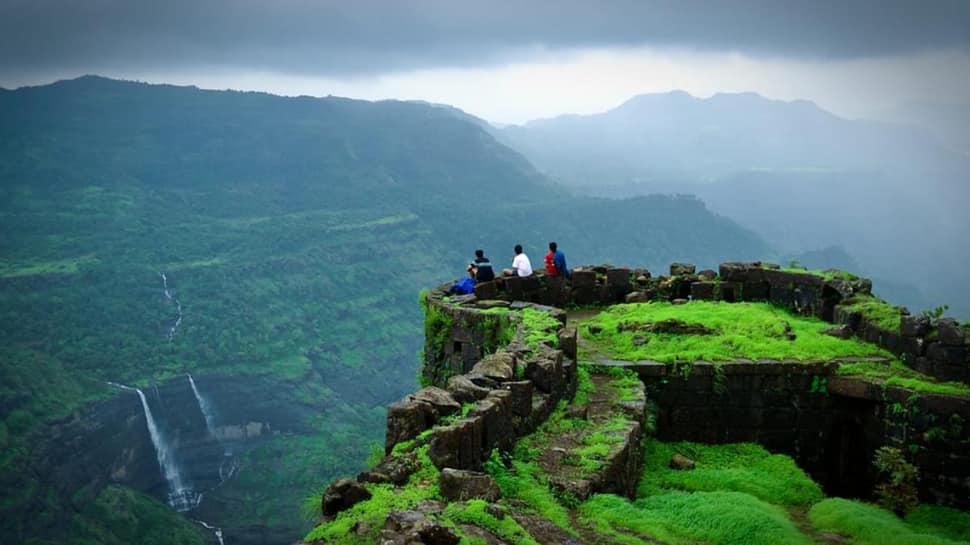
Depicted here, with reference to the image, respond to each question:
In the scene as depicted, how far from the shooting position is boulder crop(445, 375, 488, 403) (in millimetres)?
10391

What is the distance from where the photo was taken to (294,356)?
11225cm

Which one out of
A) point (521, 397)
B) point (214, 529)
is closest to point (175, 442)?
point (214, 529)

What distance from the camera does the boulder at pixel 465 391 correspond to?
409 inches

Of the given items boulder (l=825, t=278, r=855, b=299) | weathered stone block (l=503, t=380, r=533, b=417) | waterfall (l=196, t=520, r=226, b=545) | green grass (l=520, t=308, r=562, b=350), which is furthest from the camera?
waterfall (l=196, t=520, r=226, b=545)

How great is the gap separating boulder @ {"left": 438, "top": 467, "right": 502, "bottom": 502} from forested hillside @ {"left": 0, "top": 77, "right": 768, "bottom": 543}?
1902 inches

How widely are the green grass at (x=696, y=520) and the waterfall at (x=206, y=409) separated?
9095 cm

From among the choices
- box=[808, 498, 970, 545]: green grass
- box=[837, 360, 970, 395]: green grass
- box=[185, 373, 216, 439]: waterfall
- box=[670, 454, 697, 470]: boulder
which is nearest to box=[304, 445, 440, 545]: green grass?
box=[808, 498, 970, 545]: green grass

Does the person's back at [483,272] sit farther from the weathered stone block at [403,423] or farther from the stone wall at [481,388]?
the weathered stone block at [403,423]

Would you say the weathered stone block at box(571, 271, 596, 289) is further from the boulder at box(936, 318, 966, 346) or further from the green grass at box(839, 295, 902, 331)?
the boulder at box(936, 318, 966, 346)

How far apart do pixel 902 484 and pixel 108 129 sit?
211165 mm

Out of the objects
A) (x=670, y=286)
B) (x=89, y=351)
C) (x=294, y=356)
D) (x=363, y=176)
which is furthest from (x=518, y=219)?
(x=670, y=286)

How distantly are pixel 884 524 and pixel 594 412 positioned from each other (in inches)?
160

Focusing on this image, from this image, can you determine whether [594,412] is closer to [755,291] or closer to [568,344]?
[568,344]

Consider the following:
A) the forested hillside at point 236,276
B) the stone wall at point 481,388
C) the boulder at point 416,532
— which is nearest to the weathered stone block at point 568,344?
the stone wall at point 481,388
